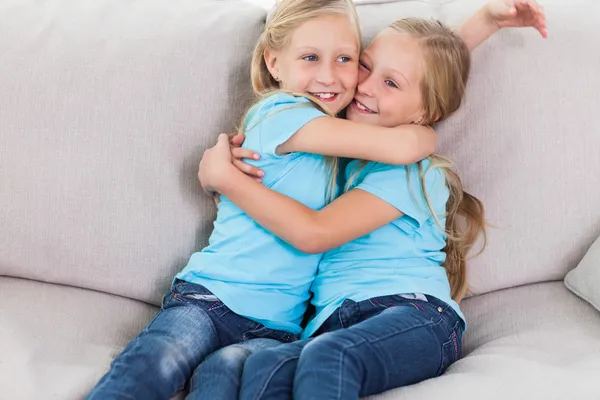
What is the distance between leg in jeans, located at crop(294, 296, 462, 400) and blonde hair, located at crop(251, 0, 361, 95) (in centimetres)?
55

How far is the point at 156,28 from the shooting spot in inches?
64.6

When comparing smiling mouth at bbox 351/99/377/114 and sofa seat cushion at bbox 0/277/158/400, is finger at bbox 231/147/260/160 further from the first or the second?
sofa seat cushion at bbox 0/277/158/400

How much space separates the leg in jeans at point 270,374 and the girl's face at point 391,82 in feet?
1.73

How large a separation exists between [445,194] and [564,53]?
16.6 inches

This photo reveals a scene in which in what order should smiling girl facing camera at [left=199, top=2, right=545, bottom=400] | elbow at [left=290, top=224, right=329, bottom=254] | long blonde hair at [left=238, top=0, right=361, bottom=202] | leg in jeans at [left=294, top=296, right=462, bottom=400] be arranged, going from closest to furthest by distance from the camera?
leg in jeans at [left=294, top=296, right=462, bottom=400]
smiling girl facing camera at [left=199, top=2, right=545, bottom=400]
elbow at [left=290, top=224, right=329, bottom=254]
long blonde hair at [left=238, top=0, right=361, bottom=202]

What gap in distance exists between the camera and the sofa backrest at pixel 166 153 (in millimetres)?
1572

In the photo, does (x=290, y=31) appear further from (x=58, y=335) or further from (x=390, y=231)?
(x=58, y=335)

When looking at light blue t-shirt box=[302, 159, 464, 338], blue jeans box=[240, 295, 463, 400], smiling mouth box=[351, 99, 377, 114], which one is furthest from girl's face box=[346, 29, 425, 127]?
blue jeans box=[240, 295, 463, 400]

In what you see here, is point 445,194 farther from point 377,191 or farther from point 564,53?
point 564,53

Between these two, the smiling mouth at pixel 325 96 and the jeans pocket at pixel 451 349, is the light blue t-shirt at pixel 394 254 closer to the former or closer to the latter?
the jeans pocket at pixel 451 349

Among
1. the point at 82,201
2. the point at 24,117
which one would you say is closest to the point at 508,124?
the point at 82,201

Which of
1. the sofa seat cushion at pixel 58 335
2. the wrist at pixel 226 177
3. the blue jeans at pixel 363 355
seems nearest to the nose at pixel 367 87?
the wrist at pixel 226 177

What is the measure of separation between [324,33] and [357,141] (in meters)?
0.24

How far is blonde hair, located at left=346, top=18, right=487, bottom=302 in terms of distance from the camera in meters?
1.51
